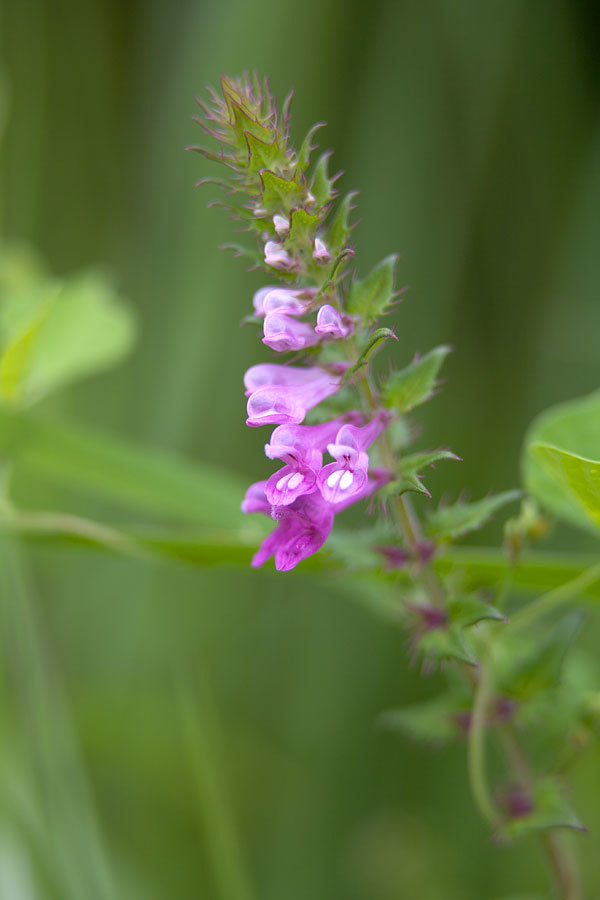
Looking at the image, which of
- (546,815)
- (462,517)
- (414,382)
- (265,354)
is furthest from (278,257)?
(265,354)

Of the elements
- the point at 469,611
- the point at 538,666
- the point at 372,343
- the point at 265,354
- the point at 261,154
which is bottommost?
the point at 265,354

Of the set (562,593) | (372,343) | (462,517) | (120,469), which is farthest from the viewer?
(120,469)

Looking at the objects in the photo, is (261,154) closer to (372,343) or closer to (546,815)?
(372,343)

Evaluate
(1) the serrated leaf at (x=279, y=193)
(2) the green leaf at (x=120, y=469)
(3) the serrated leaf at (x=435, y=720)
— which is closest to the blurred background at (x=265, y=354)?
(2) the green leaf at (x=120, y=469)

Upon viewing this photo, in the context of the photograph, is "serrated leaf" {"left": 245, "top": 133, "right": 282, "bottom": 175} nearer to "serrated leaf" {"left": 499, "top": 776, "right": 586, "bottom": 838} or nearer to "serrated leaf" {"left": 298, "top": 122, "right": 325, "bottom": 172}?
"serrated leaf" {"left": 298, "top": 122, "right": 325, "bottom": 172}

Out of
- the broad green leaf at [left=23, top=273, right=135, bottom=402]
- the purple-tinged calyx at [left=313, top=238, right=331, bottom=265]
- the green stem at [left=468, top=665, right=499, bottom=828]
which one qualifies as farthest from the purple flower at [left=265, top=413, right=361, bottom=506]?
the broad green leaf at [left=23, top=273, right=135, bottom=402]

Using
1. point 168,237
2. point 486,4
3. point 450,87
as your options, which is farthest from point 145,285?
point 486,4
